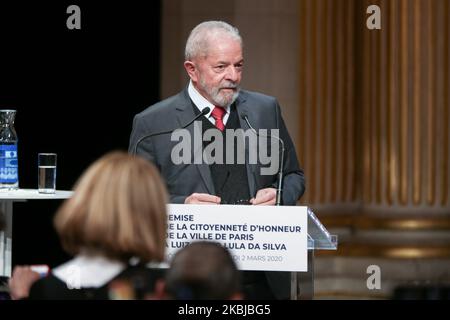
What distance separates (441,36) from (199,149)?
9.84 ft

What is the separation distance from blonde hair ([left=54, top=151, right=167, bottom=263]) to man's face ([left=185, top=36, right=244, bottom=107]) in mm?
2264

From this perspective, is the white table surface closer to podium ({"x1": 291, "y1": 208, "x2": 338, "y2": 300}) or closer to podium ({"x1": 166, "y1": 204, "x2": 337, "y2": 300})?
podium ({"x1": 166, "y1": 204, "x2": 337, "y2": 300})

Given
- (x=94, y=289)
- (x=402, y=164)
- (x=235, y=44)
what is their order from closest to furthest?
(x=94, y=289) < (x=235, y=44) < (x=402, y=164)

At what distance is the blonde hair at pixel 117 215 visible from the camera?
9.86ft

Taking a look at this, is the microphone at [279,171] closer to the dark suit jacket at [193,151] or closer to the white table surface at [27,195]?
the dark suit jacket at [193,151]

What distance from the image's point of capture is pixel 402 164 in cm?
788

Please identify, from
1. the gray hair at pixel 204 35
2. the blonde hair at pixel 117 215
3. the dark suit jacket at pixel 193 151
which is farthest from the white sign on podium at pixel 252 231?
the blonde hair at pixel 117 215

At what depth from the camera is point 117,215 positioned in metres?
3.01

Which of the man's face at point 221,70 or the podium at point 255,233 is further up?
the man's face at point 221,70

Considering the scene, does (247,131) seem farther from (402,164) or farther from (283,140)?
(402,164)

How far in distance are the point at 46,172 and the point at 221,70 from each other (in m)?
1.11
